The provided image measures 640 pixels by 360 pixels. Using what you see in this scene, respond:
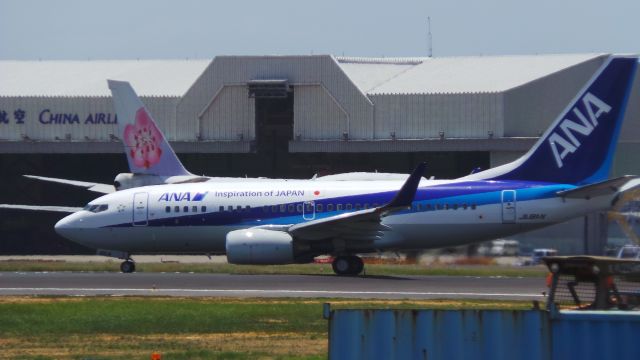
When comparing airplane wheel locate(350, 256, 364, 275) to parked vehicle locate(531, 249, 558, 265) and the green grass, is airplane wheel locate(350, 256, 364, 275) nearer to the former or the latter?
the green grass

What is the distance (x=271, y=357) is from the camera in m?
20.0

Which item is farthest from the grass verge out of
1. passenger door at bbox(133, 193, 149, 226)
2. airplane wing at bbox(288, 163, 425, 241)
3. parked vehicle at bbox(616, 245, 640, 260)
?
passenger door at bbox(133, 193, 149, 226)

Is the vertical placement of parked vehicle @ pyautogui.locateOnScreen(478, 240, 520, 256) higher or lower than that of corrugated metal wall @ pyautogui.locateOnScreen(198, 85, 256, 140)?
lower

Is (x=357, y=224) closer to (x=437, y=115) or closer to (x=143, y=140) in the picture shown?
(x=143, y=140)

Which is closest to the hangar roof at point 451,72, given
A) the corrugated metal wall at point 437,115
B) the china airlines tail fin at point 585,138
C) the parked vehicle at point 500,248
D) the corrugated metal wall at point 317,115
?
the corrugated metal wall at point 437,115

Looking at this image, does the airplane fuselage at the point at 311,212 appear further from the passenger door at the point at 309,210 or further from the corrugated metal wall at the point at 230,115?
the corrugated metal wall at the point at 230,115

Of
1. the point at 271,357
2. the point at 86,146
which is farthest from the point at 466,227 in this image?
the point at 86,146

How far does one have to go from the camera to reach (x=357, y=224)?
1594 inches

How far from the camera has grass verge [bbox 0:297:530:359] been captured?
20828mm

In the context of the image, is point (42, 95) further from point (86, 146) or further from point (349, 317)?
point (349, 317)

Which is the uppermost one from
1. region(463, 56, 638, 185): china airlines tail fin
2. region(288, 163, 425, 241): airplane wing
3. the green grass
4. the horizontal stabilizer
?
region(463, 56, 638, 185): china airlines tail fin

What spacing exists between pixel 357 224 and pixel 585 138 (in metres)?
8.45

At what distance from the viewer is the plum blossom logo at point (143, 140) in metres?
58.2

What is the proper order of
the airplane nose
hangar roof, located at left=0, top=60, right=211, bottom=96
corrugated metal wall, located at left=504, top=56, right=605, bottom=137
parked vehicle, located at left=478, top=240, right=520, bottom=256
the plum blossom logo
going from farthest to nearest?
hangar roof, located at left=0, top=60, right=211, bottom=96, corrugated metal wall, located at left=504, top=56, right=605, bottom=137, the plum blossom logo, the airplane nose, parked vehicle, located at left=478, top=240, right=520, bottom=256
